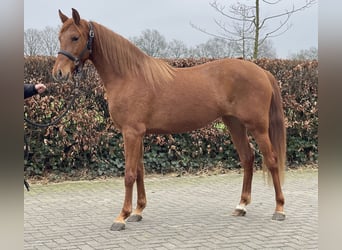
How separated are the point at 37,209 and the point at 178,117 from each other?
227 centimetres

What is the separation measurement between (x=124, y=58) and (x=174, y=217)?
194 cm

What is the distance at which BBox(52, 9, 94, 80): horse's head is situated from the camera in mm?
4332

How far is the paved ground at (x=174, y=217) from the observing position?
3.98 m

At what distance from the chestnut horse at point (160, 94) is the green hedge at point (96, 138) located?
2591mm

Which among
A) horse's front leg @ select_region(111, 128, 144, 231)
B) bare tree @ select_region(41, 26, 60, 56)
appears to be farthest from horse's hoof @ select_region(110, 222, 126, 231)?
bare tree @ select_region(41, 26, 60, 56)

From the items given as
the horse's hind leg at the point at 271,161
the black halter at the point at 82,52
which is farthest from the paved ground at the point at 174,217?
the black halter at the point at 82,52

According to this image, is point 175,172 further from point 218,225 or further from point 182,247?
point 182,247

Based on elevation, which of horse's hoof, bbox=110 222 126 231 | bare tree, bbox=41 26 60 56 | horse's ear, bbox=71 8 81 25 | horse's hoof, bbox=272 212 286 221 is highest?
bare tree, bbox=41 26 60 56

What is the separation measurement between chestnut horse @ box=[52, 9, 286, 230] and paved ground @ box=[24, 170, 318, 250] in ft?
0.86

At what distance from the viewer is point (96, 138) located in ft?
23.9

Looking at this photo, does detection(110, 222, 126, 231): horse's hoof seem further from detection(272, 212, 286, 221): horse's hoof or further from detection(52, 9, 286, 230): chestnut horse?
detection(272, 212, 286, 221): horse's hoof

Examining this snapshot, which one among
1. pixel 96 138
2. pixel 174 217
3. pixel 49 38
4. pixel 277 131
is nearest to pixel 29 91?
pixel 174 217

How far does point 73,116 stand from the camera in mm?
7203
